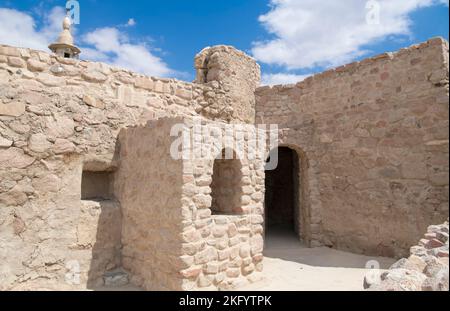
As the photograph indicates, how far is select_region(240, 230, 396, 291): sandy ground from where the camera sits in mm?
4364

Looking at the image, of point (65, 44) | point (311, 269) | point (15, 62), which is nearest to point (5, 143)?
point (15, 62)

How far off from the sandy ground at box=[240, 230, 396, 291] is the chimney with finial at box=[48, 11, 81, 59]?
50.2 ft

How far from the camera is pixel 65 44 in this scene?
16.2 m

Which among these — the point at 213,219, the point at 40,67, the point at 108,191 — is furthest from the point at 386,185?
the point at 40,67

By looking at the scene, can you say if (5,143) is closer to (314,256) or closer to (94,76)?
(94,76)

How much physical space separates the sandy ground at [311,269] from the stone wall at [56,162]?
2455 millimetres

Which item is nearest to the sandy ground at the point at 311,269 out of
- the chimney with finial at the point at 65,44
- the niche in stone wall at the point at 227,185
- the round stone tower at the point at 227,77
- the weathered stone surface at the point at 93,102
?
the niche in stone wall at the point at 227,185

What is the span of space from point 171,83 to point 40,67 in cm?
218

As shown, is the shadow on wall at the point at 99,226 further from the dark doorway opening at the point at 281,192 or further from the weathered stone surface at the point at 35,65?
the dark doorway opening at the point at 281,192

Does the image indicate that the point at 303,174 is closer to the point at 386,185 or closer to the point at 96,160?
the point at 386,185

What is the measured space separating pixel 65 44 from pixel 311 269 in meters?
16.6

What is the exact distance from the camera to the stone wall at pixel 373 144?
16.2 ft

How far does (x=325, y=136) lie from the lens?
6.57 m

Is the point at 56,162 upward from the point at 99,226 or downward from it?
upward
